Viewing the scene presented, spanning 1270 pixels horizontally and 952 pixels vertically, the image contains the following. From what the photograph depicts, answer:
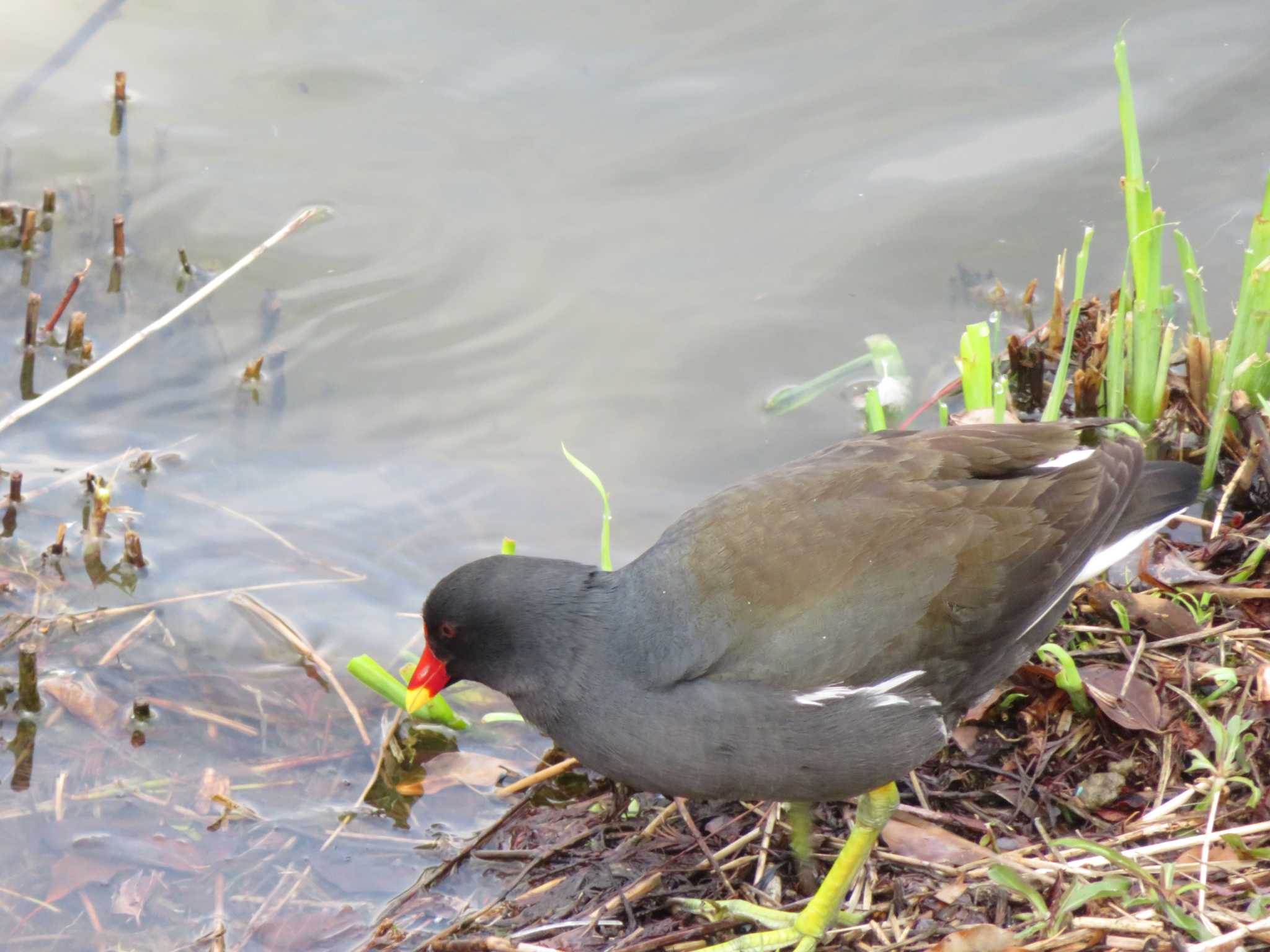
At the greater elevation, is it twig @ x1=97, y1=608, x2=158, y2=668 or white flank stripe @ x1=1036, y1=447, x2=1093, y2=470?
white flank stripe @ x1=1036, y1=447, x2=1093, y2=470

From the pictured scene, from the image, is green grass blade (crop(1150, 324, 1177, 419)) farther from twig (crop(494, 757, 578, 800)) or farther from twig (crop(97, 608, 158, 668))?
twig (crop(97, 608, 158, 668))

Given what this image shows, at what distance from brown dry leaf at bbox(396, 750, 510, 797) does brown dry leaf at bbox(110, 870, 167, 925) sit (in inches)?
25.5

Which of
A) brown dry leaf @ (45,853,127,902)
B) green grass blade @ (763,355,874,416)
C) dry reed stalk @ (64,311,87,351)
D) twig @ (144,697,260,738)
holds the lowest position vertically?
brown dry leaf @ (45,853,127,902)

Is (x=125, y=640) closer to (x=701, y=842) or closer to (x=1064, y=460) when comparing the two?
(x=701, y=842)

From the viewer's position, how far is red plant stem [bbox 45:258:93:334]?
4492 millimetres

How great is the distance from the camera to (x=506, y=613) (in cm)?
320

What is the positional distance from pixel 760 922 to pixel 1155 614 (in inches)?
51.6

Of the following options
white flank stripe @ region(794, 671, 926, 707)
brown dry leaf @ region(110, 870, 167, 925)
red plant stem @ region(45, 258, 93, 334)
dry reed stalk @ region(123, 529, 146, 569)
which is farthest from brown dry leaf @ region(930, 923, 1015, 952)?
red plant stem @ region(45, 258, 93, 334)

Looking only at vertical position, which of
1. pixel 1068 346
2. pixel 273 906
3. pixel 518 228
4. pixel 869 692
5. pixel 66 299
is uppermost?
pixel 518 228

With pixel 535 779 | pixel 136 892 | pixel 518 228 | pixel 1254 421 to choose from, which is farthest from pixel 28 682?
pixel 1254 421

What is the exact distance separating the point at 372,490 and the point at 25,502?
1090 millimetres

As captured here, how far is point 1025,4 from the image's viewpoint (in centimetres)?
559

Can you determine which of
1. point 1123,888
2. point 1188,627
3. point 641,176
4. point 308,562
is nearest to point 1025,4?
point 641,176

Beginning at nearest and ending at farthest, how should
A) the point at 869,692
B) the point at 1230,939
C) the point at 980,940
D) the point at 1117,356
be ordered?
the point at 1230,939
the point at 980,940
the point at 869,692
the point at 1117,356
